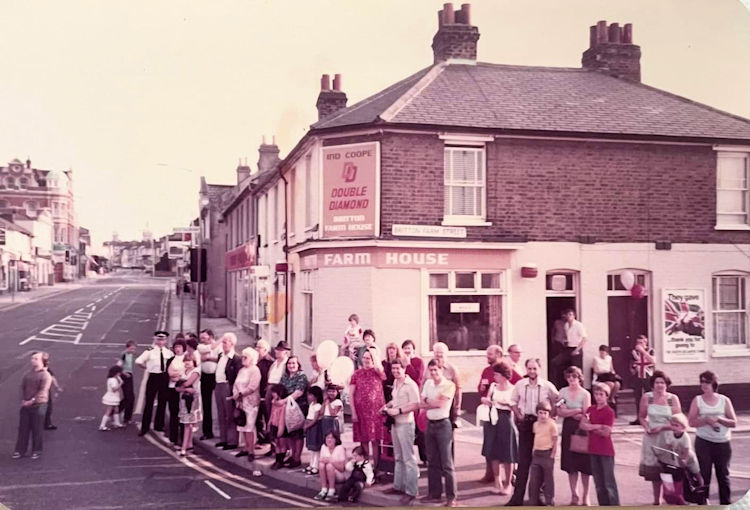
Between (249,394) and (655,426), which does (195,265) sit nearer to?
(249,394)

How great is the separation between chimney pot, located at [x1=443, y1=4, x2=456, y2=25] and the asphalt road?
472 cm

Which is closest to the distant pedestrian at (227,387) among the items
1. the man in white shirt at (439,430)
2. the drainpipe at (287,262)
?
the drainpipe at (287,262)

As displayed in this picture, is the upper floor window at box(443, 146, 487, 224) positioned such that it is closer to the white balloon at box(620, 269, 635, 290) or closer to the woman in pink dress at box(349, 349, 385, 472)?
the white balloon at box(620, 269, 635, 290)

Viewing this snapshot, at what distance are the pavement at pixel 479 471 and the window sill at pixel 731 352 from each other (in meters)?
0.69

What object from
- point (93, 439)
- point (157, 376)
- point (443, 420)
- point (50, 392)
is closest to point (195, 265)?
point (157, 376)

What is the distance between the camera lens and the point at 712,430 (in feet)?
21.0

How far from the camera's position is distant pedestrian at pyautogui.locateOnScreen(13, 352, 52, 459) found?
22.3 ft

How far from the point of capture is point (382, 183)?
7086 mm

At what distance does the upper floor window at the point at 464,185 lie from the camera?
7.18 m

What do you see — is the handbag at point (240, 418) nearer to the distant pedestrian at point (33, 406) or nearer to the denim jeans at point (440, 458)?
the distant pedestrian at point (33, 406)

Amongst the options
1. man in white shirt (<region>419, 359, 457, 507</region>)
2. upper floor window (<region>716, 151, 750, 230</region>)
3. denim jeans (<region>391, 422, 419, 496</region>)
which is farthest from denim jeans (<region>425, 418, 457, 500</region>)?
upper floor window (<region>716, 151, 750, 230</region>)

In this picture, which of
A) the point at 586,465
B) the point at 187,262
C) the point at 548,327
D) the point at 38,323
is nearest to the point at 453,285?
the point at 548,327

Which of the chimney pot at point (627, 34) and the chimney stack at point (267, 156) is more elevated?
the chimney pot at point (627, 34)

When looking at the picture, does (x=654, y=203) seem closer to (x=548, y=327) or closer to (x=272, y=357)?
(x=548, y=327)
